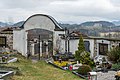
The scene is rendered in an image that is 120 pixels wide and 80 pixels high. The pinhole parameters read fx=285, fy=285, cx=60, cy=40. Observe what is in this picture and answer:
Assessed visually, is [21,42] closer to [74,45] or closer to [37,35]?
[37,35]

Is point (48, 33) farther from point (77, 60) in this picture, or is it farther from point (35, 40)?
point (77, 60)

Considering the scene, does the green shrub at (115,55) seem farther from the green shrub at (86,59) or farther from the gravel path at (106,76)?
the gravel path at (106,76)

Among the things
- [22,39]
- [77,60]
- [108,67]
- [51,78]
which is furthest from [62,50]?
[51,78]

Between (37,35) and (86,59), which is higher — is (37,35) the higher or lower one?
the higher one

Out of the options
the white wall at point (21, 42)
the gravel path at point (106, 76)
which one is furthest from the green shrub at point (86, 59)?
the white wall at point (21, 42)

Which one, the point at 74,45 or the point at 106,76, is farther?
the point at 74,45

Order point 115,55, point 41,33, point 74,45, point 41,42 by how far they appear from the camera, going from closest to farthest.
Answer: point 115,55 → point 74,45 → point 41,33 → point 41,42

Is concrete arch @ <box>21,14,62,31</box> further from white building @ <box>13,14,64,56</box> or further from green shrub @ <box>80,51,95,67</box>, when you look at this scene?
green shrub @ <box>80,51,95,67</box>

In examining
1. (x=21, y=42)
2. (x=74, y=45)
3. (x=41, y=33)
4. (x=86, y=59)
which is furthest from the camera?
(x=21, y=42)

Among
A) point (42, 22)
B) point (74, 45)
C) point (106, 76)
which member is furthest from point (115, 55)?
point (42, 22)

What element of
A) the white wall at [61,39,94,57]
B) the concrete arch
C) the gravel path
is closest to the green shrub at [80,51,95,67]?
the gravel path

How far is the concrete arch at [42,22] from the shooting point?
29.0 m

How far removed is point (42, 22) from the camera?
96.0ft

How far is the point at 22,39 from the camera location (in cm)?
2986
